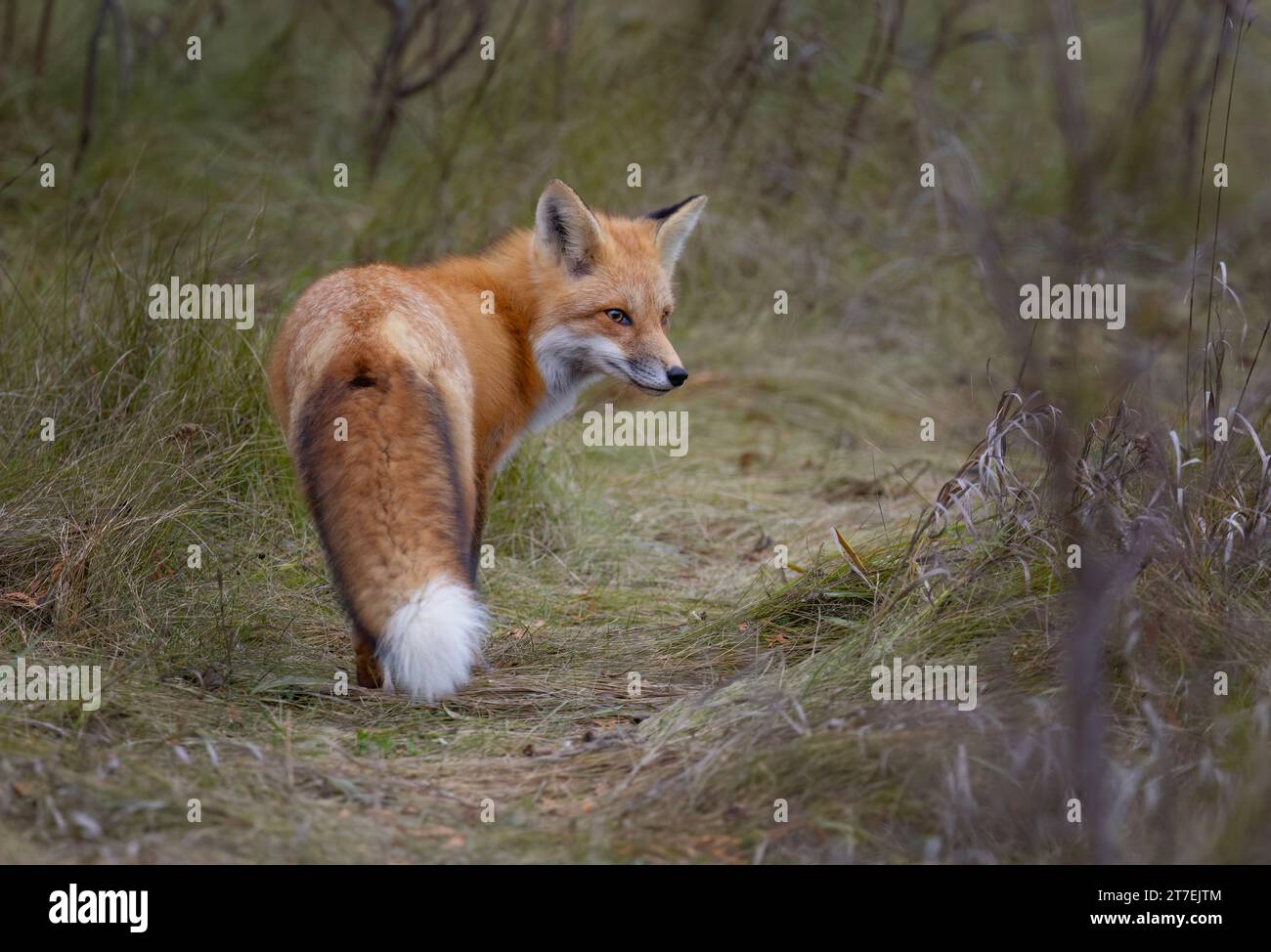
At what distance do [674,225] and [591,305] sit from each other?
0.84 m

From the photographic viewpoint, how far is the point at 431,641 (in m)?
3.57

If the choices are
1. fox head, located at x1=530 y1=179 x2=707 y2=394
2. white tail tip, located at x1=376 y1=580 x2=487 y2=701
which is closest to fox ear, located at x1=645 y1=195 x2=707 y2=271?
fox head, located at x1=530 y1=179 x2=707 y2=394

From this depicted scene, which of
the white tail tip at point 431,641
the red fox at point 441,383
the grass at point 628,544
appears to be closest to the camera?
the grass at point 628,544

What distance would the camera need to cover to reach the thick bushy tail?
142 inches

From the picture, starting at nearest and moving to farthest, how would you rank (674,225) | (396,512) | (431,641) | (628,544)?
(431,641)
(396,512)
(674,225)
(628,544)

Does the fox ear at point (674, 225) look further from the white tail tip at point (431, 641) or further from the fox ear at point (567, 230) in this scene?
the white tail tip at point (431, 641)

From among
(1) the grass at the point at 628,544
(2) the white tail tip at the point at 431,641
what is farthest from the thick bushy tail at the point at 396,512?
(1) the grass at the point at 628,544

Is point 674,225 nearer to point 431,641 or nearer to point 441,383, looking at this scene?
point 441,383

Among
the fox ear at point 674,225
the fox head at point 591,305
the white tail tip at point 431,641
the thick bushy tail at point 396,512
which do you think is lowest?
the white tail tip at point 431,641

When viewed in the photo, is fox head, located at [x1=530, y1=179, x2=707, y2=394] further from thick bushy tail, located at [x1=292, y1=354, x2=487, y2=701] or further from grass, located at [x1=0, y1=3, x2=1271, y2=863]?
thick bushy tail, located at [x1=292, y1=354, x2=487, y2=701]

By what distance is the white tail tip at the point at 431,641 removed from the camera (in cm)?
357

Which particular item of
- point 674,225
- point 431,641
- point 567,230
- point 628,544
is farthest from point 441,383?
point 628,544
